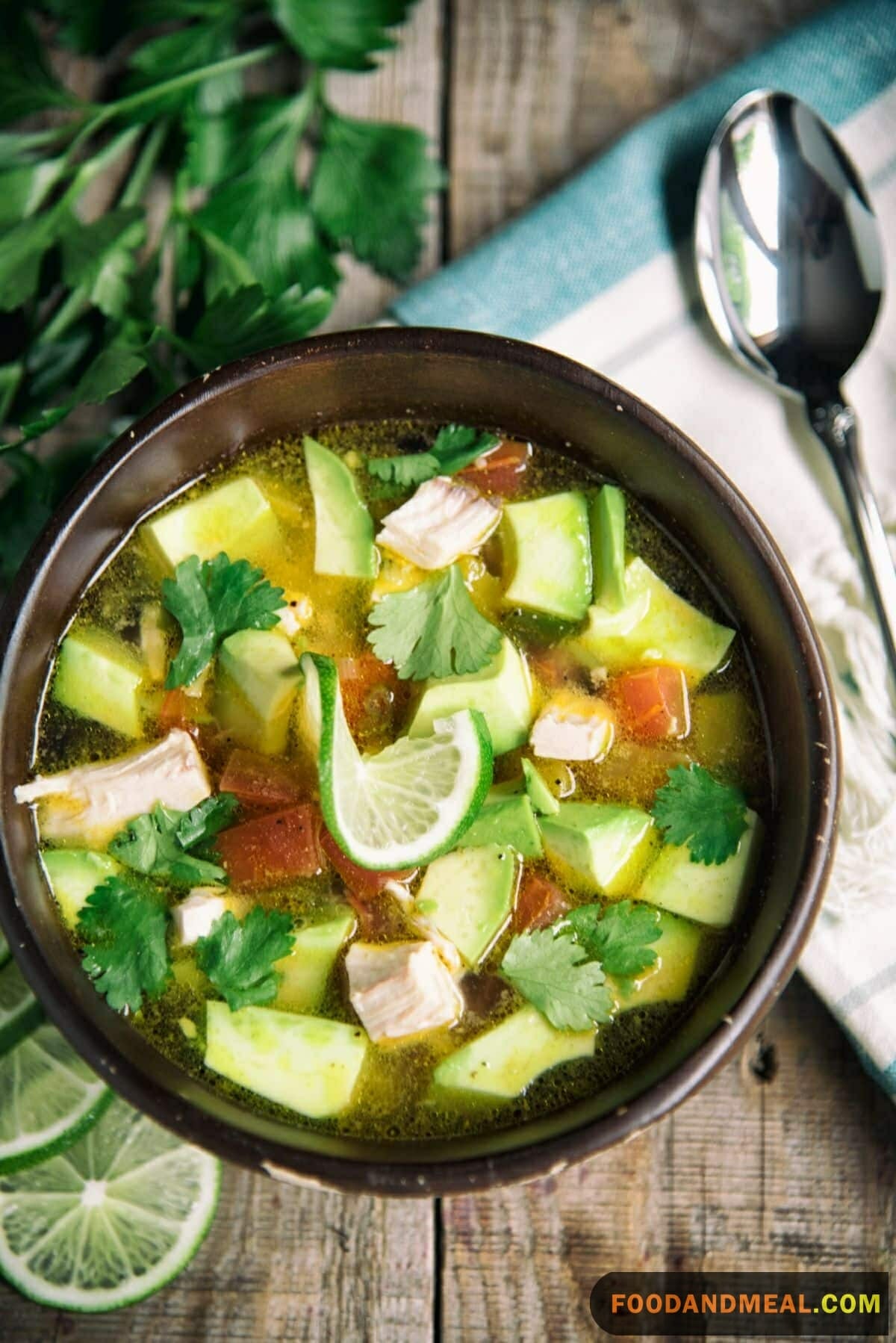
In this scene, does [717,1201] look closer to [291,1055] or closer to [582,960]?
[582,960]

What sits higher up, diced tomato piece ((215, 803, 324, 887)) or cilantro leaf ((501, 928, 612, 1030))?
diced tomato piece ((215, 803, 324, 887))

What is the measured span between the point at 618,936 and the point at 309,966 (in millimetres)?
525

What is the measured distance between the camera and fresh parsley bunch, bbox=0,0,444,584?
2547mm

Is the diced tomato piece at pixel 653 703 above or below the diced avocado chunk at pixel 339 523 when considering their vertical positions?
below

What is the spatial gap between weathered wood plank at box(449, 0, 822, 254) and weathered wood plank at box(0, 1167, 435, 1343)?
2.16 m

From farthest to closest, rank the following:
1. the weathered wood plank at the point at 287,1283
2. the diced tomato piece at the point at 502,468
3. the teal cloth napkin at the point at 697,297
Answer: the teal cloth napkin at the point at 697,297 → the weathered wood plank at the point at 287,1283 → the diced tomato piece at the point at 502,468

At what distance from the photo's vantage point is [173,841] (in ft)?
6.93

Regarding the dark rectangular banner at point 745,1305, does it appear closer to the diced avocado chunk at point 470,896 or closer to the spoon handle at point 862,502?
the diced avocado chunk at point 470,896

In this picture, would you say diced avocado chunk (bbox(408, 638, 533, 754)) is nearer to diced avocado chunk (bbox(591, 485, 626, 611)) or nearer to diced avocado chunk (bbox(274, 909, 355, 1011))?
diced avocado chunk (bbox(591, 485, 626, 611))

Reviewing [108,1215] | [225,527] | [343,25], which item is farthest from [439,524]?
[108,1215]

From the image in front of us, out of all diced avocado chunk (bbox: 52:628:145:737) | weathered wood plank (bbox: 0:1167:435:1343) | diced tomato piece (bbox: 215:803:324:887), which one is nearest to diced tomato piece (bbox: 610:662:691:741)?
diced tomato piece (bbox: 215:803:324:887)

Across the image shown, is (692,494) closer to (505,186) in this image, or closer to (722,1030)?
(722,1030)

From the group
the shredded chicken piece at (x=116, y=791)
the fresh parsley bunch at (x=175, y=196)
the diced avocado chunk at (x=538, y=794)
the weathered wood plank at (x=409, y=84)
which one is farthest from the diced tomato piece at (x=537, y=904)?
the weathered wood plank at (x=409, y=84)

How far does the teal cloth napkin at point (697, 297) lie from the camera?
252 centimetres
